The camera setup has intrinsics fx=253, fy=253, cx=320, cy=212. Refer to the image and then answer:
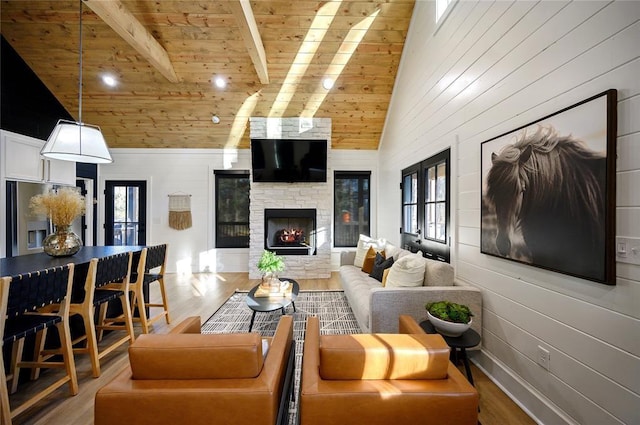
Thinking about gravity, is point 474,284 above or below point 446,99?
below

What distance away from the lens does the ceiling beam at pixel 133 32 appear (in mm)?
2684

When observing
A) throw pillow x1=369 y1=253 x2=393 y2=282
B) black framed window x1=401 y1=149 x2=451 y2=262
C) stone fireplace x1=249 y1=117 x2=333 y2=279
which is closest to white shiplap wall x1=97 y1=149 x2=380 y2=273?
stone fireplace x1=249 y1=117 x2=333 y2=279

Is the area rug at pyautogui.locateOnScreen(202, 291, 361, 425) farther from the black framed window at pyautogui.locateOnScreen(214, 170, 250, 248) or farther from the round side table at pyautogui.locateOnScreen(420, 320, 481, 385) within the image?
the black framed window at pyautogui.locateOnScreen(214, 170, 250, 248)

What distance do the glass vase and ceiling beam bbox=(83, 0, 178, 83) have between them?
7.09 feet

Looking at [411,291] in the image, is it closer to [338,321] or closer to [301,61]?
[338,321]

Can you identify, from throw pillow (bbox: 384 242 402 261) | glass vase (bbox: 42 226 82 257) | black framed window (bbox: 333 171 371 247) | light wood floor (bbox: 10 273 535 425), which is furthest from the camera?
A: black framed window (bbox: 333 171 371 247)

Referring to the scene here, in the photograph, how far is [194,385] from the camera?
1069mm

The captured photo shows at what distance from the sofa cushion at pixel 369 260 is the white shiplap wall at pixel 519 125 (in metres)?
1.23

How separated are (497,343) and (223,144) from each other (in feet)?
18.3

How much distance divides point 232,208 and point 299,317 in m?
3.34

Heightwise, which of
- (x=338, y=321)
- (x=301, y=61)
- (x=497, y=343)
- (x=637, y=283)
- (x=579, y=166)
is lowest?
(x=338, y=321)

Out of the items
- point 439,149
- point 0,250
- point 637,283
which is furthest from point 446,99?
point 0,250

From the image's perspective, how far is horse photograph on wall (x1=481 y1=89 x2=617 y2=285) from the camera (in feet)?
4.14

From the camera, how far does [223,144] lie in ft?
18.1
